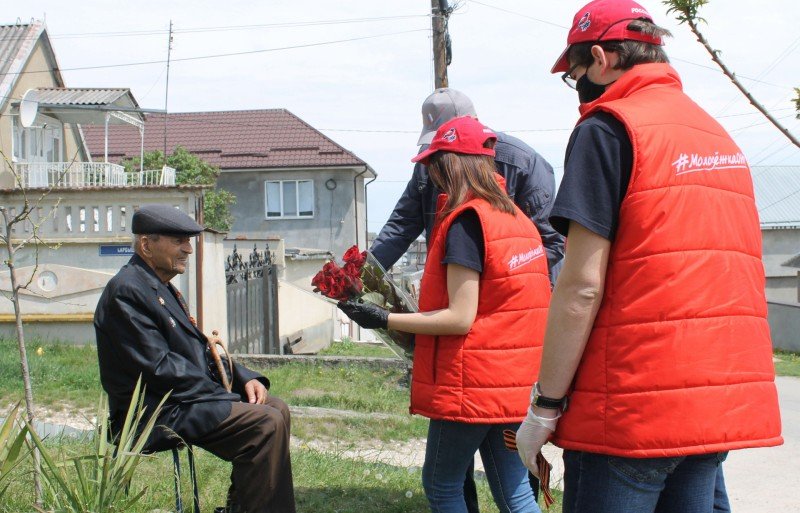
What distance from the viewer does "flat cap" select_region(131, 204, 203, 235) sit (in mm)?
4191

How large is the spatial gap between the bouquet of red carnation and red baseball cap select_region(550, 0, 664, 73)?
5.44 ft

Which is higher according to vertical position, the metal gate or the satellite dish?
the satellite dish

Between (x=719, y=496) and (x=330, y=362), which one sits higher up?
(x=719, y=496)

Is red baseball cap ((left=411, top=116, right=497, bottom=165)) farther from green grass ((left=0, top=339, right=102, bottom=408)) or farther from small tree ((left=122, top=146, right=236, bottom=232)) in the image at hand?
small tree ((left=122, top=146, right=236, bottom=232))

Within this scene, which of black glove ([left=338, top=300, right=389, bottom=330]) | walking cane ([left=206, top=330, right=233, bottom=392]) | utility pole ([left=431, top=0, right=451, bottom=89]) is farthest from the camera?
utility pole ([left=431, top=0, right=451, bottom=89])

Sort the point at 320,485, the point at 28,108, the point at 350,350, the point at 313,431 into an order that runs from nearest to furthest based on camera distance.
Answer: the point at 320,485 < the point at 313,431 < the point at 350,350 < the point at 28,108

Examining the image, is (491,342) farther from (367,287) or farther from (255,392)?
(255,392)

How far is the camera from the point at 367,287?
3791mm

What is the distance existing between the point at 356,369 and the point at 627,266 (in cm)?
871

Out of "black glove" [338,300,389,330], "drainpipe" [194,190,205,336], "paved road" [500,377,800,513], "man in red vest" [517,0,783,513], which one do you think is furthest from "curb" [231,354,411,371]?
"man in red vest" [517,0,783,513]

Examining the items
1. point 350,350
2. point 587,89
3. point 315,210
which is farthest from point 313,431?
point 315,210

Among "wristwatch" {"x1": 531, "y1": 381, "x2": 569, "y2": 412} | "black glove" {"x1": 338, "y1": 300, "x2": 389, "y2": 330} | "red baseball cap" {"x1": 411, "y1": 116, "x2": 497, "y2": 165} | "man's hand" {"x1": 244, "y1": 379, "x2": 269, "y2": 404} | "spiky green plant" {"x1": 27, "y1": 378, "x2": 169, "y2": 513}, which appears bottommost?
"spiky green plant" {"x1": 27, "y1": 378, "x2": 169, "y2": 513}

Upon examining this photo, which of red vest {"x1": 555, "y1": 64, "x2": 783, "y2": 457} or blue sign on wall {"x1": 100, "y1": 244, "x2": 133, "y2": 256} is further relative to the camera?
blue sign on wall {"x1": 100, "y1": 244, "x2": 133, "y2": 256}

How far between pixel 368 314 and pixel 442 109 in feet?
3.96
